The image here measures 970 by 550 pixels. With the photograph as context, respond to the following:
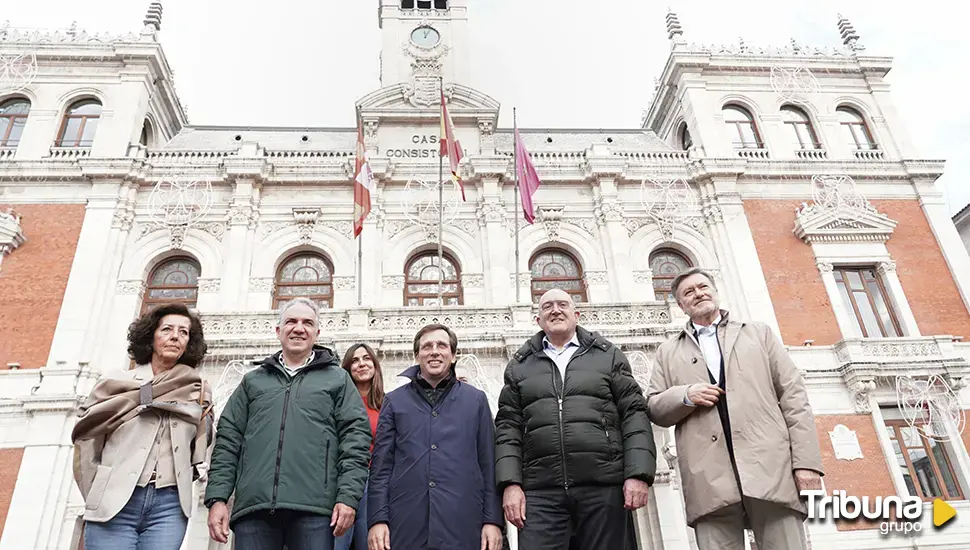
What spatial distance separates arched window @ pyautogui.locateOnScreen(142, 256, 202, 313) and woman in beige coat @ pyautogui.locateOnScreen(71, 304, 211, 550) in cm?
1305

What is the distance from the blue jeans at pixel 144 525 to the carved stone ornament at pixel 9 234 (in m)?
15.7

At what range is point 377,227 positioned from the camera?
1789 centimetres

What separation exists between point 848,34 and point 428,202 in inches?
666

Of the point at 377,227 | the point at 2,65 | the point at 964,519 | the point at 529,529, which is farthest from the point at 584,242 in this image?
the point at 2,65

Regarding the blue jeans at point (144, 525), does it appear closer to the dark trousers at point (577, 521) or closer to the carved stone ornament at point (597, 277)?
the dark trousers at point (577, 521)

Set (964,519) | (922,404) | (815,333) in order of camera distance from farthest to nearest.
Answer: (815,333) → (922,404) → (964,519)

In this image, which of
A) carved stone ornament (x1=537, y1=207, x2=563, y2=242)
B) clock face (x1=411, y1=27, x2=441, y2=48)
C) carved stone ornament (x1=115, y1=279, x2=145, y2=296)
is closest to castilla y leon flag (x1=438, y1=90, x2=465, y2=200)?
carved stone ornament (x1=537, y1=207, x2=563, y2=242)

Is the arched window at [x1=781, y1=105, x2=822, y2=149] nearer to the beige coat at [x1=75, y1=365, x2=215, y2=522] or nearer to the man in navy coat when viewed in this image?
the man in navy coat

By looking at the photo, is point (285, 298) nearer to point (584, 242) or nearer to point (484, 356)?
point (484, 356)

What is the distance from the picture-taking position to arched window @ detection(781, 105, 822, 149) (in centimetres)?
2050

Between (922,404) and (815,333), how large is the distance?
2.94 m

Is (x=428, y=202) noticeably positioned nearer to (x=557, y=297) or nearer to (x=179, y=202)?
(x=179, y=202)

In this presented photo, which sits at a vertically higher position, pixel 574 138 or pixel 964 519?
pixel 574 138

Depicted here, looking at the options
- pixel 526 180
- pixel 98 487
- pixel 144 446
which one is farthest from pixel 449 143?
pixel 98 487
